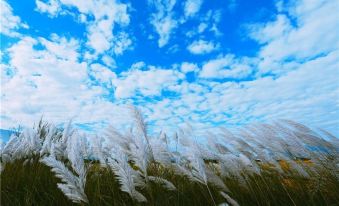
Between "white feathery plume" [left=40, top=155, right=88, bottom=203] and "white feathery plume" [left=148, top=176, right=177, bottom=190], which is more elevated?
"white feathery plume" [left=40, top=155, right=88, bottom=203]

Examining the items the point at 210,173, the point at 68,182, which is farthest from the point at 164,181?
the point at 68,182

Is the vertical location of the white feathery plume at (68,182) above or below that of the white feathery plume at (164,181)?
above

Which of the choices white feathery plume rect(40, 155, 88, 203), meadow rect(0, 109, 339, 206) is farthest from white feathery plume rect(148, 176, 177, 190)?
white feathery plume rect(40, 155, 88, 203)

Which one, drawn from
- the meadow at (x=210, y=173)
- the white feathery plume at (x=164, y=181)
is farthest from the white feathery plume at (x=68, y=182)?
the white feathery plume at (x=164, y=181)

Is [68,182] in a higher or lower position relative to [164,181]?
higher

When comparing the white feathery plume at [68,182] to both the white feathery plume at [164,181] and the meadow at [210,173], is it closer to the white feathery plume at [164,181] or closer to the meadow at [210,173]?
the meadow at [210,173]

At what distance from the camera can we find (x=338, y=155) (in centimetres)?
315

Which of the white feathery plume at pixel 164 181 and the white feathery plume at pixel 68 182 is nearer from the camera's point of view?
the white feathery plume at pixel 68 182

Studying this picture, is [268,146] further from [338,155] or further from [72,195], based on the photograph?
[72,195]

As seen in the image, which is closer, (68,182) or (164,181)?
(68,182)

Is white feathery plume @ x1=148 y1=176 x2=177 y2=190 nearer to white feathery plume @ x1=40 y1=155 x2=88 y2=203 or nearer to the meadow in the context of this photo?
the meadow

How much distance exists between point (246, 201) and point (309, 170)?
40.9 inches

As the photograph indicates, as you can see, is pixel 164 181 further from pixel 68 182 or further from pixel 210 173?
pixel 68 182

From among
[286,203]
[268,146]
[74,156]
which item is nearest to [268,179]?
[268,146]
